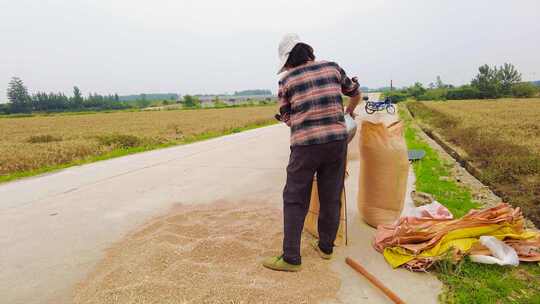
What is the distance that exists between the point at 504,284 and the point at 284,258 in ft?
4.98

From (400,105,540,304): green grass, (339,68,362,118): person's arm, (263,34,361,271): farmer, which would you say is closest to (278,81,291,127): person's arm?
(263,34,361,271): farmer

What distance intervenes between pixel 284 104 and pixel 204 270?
4.75 feet

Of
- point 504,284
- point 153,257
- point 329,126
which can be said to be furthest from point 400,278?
point 153,257

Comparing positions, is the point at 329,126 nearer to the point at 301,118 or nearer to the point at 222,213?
the point at 301,118

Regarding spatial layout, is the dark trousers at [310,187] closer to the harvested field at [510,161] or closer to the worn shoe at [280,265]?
the worn shoe at [280,265]

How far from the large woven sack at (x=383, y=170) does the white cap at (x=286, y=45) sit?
1.19 m

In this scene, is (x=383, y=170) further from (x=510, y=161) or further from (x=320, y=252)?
(x=510, y=161)

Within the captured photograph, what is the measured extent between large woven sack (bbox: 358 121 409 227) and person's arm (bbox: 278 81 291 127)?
102 cm

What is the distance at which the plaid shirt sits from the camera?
7.32 feet

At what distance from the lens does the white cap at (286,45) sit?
2.28 meters

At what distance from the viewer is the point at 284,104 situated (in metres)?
2.40

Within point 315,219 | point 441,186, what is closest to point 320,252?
point 315,219

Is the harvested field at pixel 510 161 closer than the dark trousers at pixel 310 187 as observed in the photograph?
No

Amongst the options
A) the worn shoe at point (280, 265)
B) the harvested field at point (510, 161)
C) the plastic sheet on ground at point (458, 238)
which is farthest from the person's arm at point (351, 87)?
the harvested field at point (510, 161)
